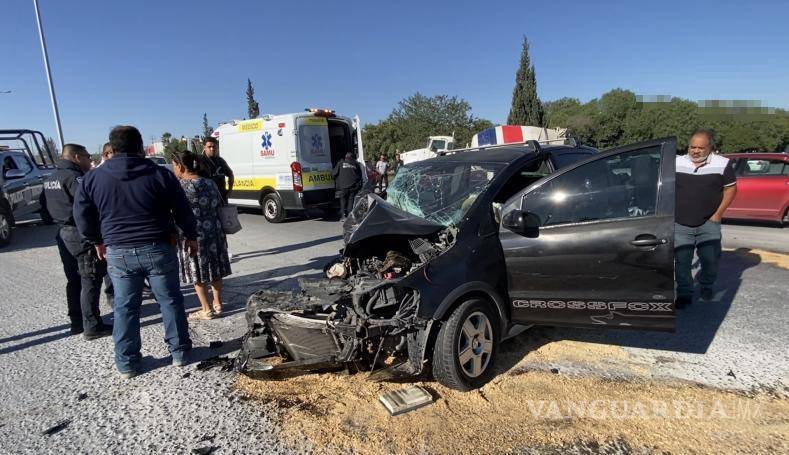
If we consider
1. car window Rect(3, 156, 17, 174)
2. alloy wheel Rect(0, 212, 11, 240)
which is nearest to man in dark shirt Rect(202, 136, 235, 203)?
alloy wheel Rect(0, 212, 11, 240)

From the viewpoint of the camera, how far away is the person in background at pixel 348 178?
9.88 meters

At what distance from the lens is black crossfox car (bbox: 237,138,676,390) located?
110 inches

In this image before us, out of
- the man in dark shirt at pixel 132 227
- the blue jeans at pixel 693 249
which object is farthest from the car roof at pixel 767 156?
the man in dark shirt at pixel 132 227

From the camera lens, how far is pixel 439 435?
8.31 ft

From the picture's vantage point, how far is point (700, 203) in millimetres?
4082

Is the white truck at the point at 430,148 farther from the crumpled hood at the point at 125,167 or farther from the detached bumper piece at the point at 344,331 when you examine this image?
the detached bumper piece at the point at 344,331

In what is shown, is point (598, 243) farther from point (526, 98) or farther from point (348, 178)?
point (526, 98)

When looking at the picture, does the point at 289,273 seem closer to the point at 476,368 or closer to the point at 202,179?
the point at 202,179

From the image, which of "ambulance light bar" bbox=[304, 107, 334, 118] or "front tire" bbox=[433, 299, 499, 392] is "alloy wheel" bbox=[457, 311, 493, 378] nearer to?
"front tire" bbox=[433, 299, 499, 392]

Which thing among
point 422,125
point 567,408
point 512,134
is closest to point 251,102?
point 422,125

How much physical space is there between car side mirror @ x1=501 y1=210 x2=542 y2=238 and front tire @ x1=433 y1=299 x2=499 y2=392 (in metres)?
0.55

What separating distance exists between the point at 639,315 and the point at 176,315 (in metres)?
3.35

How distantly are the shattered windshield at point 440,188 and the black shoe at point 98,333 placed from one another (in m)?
Result: 2.92

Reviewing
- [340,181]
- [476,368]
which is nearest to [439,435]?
[476,368]
